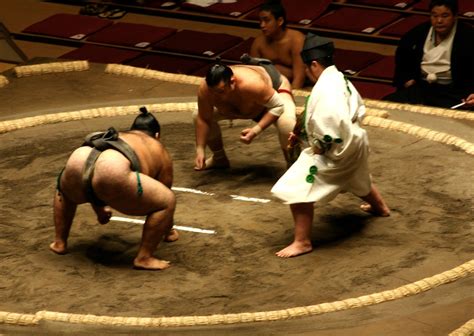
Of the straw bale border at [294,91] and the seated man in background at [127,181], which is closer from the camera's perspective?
the seated man in background at [127,181]

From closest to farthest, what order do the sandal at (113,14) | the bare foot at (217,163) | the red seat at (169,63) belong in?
the bare foot at (217,163)
the red seat at (169,63)
the sandal at (113,14)

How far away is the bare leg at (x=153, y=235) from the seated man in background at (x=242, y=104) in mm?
698

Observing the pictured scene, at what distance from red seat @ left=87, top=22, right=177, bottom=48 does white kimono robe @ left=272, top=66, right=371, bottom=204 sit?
10.2 ft

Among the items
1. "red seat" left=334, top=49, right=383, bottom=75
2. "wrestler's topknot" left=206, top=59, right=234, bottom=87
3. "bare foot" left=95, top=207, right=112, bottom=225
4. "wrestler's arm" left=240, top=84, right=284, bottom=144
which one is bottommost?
"red seat" left=334, top=49, right=383, bottom=75

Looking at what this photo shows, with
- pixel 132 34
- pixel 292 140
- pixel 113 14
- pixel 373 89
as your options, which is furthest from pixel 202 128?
pixel 113 14

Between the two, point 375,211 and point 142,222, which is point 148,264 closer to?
point 142,222

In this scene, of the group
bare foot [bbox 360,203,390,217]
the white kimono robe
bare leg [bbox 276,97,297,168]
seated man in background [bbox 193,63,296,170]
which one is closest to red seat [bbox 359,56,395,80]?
seated man in background [bbox 193,63,296,170]

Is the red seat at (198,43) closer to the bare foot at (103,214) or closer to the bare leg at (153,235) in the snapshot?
the bare foot at (103,214)

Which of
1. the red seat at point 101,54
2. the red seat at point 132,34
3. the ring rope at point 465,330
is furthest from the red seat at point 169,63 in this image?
the ring rope at point 465,330

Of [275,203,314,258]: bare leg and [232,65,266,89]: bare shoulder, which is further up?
[232,65,266,89]: bare shoulder

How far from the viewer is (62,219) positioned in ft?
16.3

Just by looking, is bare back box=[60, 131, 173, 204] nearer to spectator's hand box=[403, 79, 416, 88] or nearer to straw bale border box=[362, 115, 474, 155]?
straw bale border box=[362, 115, 474, 155]

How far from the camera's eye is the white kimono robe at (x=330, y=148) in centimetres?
484

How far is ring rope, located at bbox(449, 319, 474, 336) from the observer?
4.16 metres
